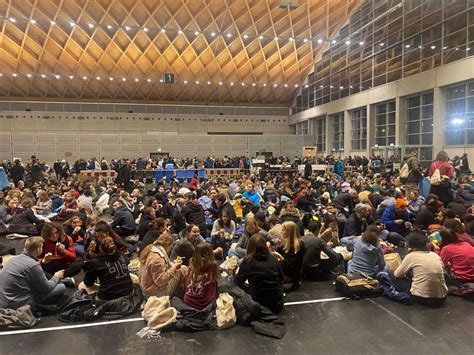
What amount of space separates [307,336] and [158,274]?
215 centimetres

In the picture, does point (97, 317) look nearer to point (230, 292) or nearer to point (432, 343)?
point (230, 292)

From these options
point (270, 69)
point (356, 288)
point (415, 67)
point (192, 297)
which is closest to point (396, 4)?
point (415, 67)

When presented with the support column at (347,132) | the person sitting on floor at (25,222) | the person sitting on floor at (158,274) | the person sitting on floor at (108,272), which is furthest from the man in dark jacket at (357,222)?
the support column at (347,132)

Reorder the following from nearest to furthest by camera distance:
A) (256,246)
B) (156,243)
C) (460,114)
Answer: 1. (256,246)
2. (156,243)
3. (460,114)

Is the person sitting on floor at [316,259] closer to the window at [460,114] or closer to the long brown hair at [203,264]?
the long brown hair at [203,264]

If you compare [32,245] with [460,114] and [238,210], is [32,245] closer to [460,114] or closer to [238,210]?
[238,210]

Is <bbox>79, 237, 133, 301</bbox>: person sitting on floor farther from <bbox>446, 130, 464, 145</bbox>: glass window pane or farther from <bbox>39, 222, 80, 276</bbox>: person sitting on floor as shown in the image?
<bbox>446, 130, 464, 145</bbox>: glass window pane

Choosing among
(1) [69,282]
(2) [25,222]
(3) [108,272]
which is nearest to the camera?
(3) [108,272]

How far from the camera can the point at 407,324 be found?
484cm

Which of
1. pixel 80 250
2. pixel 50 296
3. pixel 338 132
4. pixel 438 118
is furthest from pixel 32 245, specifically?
pixel 338 132

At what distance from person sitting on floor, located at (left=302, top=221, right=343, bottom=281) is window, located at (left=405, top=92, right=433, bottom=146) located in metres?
18.1

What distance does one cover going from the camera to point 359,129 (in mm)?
29016

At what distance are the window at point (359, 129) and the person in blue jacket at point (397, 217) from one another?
66.3 ft

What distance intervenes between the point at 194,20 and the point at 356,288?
27939 mm
